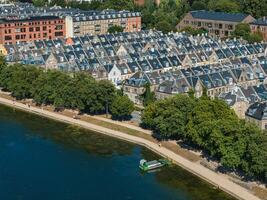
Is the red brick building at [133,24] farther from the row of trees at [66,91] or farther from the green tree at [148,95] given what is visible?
the green tree at [148,95]

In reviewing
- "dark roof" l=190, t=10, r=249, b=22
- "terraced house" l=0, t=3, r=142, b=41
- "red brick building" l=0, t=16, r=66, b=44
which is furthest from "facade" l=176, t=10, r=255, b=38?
"red brick building" l=0, t=16, r=66, b=44

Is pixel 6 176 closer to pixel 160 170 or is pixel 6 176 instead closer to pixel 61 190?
pixel 61 190

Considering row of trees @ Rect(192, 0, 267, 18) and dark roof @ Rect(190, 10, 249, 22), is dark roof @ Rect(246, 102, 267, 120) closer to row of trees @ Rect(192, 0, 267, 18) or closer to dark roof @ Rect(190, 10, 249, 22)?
dark roof @ Rect(190, 10, 249, 22)

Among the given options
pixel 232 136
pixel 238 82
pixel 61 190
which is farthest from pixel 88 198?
pixel 238 82

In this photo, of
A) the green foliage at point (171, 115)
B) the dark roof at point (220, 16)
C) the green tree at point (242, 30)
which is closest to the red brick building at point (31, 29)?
the dark roof at point (220, 16)

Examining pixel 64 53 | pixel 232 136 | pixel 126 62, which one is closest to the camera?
pixel 232 136

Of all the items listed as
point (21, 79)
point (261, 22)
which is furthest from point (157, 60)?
point (261, 22)

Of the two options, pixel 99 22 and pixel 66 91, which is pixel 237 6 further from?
pixel 66 91
